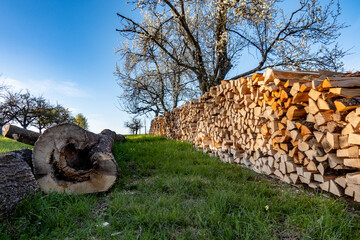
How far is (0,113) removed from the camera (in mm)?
21953

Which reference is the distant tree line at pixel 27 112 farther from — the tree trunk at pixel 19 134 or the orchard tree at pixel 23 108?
the tree trunk at pixel 19 134

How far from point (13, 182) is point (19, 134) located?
196cm

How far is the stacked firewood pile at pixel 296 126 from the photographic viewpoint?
2361 millimetres

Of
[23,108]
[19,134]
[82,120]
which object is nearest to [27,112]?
[23,108]

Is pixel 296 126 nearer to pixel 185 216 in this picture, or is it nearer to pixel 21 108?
pixel 185 216

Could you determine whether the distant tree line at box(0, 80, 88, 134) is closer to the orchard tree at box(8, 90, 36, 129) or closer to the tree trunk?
the orchard tree at box(8, 90, 36, 129)

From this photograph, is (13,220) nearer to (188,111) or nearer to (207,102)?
(207,102)

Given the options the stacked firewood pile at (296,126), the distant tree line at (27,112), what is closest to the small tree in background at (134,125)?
the distant tree line at (27,112)

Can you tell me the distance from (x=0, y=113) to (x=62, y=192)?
26.1m

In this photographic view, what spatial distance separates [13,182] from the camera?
221 centimetres

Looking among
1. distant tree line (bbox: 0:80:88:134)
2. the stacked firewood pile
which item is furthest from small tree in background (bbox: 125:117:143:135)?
the stacked firewood pile

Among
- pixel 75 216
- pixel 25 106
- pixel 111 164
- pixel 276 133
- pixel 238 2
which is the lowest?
pixel 75 216

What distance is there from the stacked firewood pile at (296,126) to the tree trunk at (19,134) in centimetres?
410

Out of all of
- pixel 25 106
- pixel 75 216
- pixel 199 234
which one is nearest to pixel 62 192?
pixel 75 216
